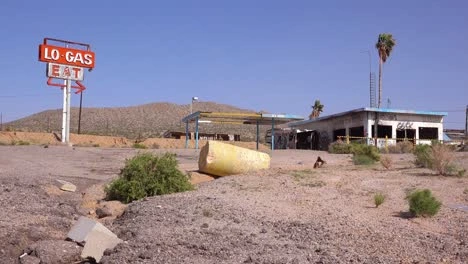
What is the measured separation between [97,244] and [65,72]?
3616 cm

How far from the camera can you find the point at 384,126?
49312mm

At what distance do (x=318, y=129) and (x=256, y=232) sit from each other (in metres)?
48.3

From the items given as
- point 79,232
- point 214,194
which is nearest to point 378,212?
point 214,194

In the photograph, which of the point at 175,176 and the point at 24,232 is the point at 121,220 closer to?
the point at 24,232

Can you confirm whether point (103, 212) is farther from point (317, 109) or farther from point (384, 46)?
point (317, 109)

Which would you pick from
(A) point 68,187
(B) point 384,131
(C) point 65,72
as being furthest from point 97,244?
(B) point 384,131

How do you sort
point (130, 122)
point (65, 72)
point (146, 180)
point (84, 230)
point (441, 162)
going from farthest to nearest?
1. point (130, 122)
2. point (65, 72)
3. point (441, 162)
4. point (146, 180)
5. point (84, 230)

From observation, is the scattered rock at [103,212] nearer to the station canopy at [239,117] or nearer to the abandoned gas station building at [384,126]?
the station canopy at [239,117]

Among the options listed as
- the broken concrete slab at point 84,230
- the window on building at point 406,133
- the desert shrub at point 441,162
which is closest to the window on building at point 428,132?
the window on building at point 406,133

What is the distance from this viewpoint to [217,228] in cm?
932

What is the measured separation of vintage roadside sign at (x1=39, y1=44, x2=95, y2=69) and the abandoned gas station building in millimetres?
20874

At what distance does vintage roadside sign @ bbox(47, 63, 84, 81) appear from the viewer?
41509 millimetres

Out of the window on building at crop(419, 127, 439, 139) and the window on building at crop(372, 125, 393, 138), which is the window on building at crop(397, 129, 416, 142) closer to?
the window on building at crop(372, 125, 393, 138)

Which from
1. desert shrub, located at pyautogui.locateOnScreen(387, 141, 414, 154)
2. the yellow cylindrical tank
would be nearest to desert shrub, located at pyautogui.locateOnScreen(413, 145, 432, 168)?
the yellow cylindrical tank
